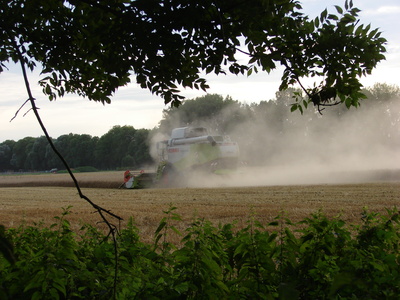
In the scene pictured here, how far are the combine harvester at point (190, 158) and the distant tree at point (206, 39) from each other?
1780cm

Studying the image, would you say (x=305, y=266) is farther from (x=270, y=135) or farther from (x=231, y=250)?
(x=270, y=135)

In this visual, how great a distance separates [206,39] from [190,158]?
1870 cm

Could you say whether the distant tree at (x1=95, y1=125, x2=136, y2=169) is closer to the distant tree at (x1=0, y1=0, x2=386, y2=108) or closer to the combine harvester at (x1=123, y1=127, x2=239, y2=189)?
the combine harvester at (x1=123, y1=127, x2=239, y2=189)

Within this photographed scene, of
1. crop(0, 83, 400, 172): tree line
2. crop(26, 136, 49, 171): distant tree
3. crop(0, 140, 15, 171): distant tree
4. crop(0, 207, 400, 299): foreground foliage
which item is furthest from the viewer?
crop(0, 140, 15, 171): distant tree

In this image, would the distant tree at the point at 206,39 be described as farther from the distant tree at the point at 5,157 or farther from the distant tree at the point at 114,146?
the distant tree at the point at 5,157

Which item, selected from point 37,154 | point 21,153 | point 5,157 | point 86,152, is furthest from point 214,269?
point 5,157

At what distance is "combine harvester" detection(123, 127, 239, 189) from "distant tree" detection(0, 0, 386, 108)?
17.8m

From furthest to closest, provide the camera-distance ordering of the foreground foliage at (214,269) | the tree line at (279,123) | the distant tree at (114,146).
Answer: the distant tree at (114,146), the tree line at (279,123), the foreground foliage at (214,269)

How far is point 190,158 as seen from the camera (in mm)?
21969

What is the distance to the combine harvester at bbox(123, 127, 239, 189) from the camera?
71.7 ft

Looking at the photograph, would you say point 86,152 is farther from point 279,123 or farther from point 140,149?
point 279,123

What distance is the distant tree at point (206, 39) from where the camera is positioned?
2.81 meters

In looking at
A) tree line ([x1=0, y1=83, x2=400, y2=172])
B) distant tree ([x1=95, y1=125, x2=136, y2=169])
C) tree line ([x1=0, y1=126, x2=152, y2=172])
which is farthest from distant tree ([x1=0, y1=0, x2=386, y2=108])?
distant tree ([x1=95, y1=125, x2=136, y2=169])

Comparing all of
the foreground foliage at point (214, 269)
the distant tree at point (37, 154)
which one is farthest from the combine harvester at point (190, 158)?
the distant tree at point (37, 154)
